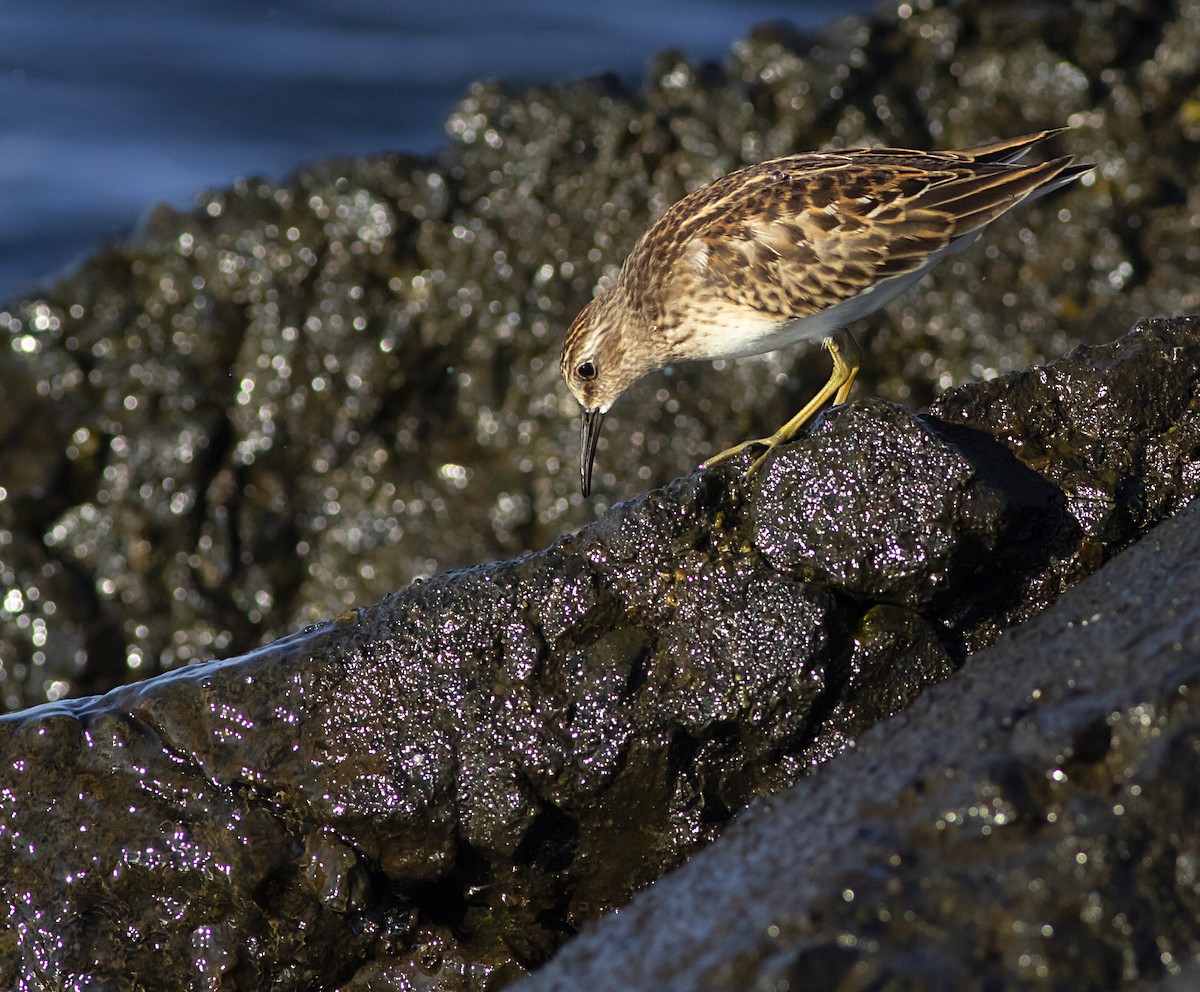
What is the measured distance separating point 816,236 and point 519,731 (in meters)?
2.11

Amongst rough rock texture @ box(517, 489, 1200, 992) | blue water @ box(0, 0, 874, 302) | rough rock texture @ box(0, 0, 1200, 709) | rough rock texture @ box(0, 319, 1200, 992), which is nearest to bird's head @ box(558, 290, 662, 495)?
rough rock texture @ box(0, 0, 1200, 709)

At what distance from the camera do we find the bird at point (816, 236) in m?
4.45

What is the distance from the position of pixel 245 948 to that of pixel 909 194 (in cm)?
313

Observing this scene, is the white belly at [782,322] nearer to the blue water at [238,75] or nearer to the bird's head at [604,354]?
the bird's head at [604,354]

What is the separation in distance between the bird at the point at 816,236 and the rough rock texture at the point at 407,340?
1.76m

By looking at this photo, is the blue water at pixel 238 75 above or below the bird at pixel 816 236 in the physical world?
above

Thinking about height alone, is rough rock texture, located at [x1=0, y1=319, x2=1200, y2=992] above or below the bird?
below

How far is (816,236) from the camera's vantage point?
4.45 meters

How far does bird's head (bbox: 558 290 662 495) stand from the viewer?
5.03m

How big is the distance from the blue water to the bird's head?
3.91 metres

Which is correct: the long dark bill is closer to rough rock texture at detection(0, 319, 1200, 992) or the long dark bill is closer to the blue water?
rough rock texture at detection(0, 319, 1200, 992)

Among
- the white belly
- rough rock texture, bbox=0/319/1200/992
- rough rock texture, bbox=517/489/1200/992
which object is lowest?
rough rock texture, bbox=517/489/1200/992

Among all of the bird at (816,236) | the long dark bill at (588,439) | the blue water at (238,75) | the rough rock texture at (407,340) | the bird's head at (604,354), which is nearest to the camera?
the bird at (816,236)

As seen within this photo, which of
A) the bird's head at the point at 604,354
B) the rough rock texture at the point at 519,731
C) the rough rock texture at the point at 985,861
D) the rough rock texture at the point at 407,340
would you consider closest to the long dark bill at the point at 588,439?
the bird's head at the point at 604,354
